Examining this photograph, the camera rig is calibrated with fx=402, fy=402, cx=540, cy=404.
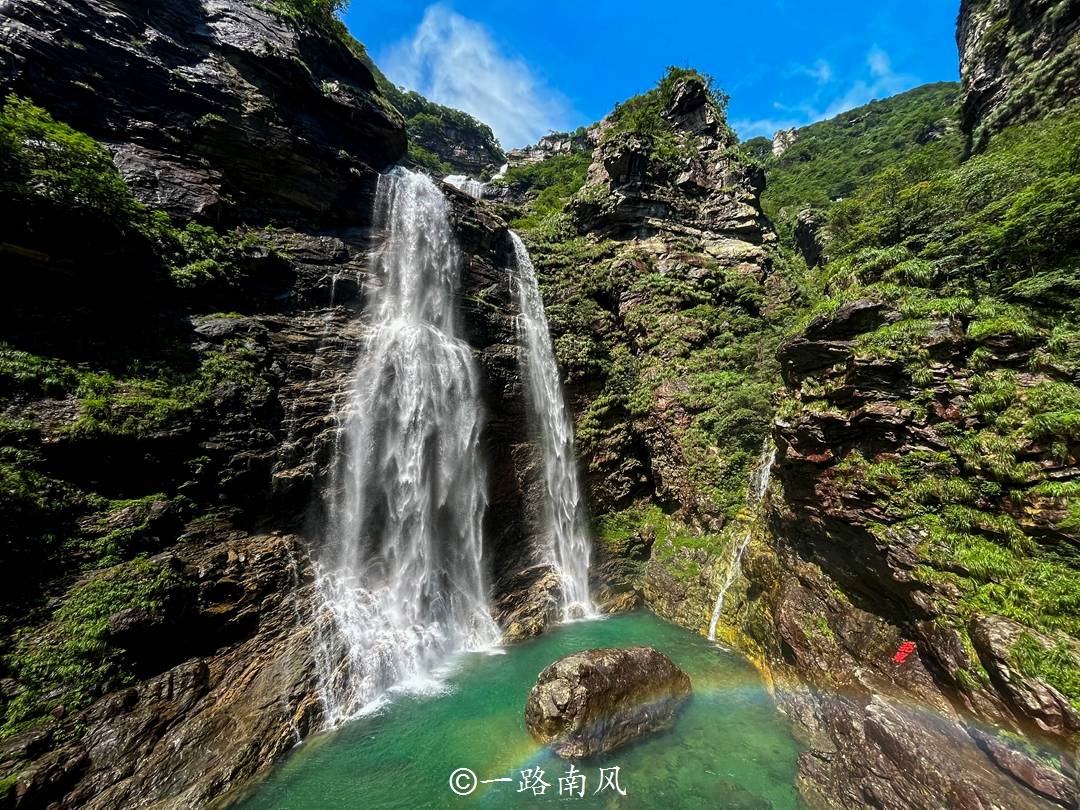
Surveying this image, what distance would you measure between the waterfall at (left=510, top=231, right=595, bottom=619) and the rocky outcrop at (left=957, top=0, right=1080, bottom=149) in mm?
20623

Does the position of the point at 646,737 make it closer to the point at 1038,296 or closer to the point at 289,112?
the point at 1038,296

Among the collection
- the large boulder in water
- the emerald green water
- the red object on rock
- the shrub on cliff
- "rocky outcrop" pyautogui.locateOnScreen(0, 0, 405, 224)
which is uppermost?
"rocky outcrop" pyautogui.locateOnScreen(0, 0, 405, 224)

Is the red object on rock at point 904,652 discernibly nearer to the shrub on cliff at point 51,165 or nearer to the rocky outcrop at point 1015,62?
the rocky outcrop at point 1015,62

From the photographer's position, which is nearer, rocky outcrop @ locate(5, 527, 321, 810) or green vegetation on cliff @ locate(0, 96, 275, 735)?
rocky outcrop @ locate(5, 527, 321, 810)

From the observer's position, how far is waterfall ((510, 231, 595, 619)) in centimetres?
1652

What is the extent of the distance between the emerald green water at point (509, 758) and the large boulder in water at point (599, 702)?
26 cm

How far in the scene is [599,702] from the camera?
8.42m

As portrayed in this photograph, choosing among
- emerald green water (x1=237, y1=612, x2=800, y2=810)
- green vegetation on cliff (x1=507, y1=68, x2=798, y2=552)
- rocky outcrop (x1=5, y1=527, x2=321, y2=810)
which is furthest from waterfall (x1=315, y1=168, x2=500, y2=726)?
green vegetation on cliff (x1=507, y1=68, x2=798, y2=552)

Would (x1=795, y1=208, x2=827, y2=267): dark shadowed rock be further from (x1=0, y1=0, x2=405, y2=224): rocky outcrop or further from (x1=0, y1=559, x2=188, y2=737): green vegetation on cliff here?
(x1=0, y1=559, x2=188, y2=737): green vegetation on cliff

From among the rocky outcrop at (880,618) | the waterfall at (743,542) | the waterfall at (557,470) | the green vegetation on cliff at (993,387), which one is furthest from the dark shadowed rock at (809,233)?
the rocky outcrop at (880,618)

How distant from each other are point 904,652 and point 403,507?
1334 centimetres

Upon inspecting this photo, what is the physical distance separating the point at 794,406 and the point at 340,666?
13.8 m

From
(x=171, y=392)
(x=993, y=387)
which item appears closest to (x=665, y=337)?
(x=993, y=387)

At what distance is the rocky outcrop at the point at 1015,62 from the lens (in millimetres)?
14922
